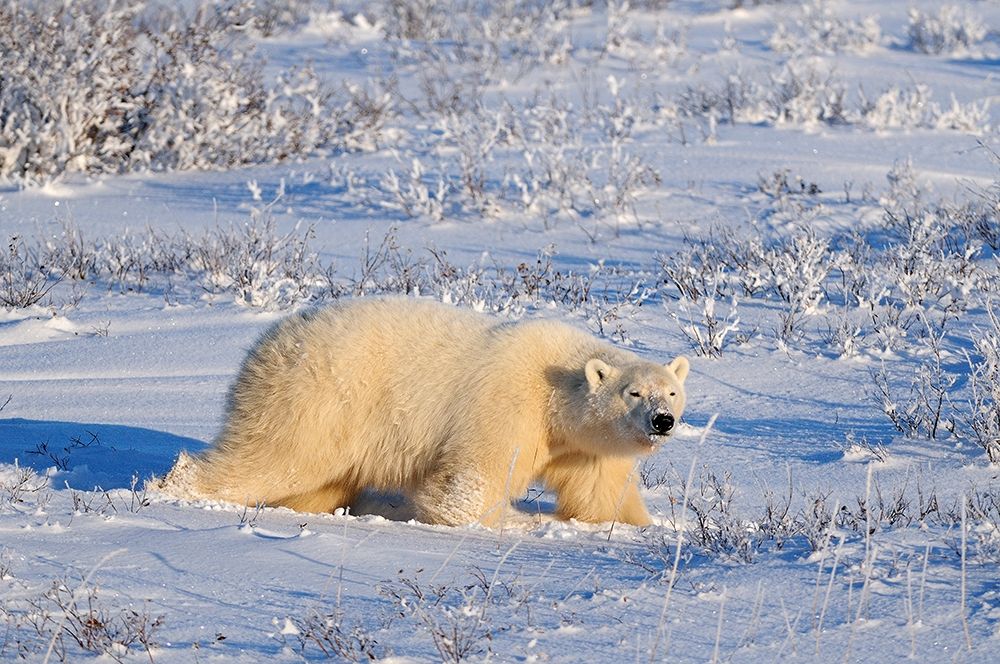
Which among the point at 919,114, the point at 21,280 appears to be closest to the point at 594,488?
the point at 21,280

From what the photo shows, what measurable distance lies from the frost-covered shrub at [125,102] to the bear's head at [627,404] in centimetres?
721

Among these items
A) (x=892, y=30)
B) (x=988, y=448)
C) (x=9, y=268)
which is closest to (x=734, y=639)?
(x=988, y=448)

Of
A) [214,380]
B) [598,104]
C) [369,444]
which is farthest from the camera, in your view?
[598,104]

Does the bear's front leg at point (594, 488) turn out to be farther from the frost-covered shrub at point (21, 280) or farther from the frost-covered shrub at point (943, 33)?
the frost-covered shrub at point (943, 33)

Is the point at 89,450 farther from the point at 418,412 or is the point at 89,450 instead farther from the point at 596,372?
the point at 596,372

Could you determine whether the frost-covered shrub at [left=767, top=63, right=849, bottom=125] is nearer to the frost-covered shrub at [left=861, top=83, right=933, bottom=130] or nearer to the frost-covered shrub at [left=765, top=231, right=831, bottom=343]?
the frost-covered shrub at [left=861, top=83, right=933, bottom=130]

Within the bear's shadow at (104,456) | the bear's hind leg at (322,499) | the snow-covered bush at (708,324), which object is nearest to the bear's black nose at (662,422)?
the bear's shadow at (104,456)

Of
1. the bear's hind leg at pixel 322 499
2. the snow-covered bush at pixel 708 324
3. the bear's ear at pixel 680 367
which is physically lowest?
the bear's hind leg at pixel 322 499

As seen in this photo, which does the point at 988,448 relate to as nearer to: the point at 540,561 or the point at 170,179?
the point at 540,561

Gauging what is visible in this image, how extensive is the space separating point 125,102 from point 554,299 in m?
5.48

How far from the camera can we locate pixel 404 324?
502cm

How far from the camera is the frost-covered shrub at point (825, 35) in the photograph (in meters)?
14.2

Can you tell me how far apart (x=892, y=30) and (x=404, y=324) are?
1247 cm

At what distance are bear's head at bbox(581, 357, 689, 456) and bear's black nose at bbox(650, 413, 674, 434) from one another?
0.05ft
